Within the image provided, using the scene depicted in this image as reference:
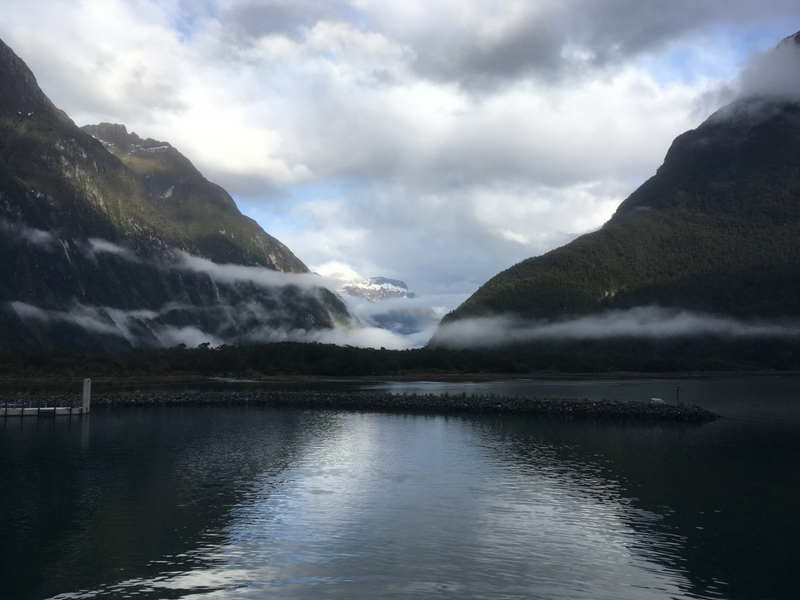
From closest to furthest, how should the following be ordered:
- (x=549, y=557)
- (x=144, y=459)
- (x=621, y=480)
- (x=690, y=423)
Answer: (x=549, y=557) → (x=621, y=480) → (x=144, y=459) → (x=690, y=423)

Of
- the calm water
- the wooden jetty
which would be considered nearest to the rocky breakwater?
the wooden jetty

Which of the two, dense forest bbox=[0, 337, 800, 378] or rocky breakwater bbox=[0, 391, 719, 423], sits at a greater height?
dense forest bbox=[0, 337, 800, 378]

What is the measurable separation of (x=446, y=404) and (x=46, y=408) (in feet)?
145

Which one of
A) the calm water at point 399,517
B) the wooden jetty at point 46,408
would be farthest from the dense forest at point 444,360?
the calm water at point 399,517

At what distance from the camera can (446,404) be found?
251 ft

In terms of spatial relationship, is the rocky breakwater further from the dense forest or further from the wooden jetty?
the dense forest

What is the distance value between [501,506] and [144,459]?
23.9 meters

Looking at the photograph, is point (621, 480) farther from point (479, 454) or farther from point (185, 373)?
point (185, 373)

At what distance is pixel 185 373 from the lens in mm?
159500

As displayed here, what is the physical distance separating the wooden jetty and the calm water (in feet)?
53.6

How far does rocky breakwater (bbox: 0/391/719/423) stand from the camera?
212ft

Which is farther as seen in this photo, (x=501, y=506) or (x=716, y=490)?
(x=716, y=490)

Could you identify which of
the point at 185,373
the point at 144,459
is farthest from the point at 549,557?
the point at 185,373

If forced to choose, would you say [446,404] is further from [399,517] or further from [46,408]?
[399,517]
